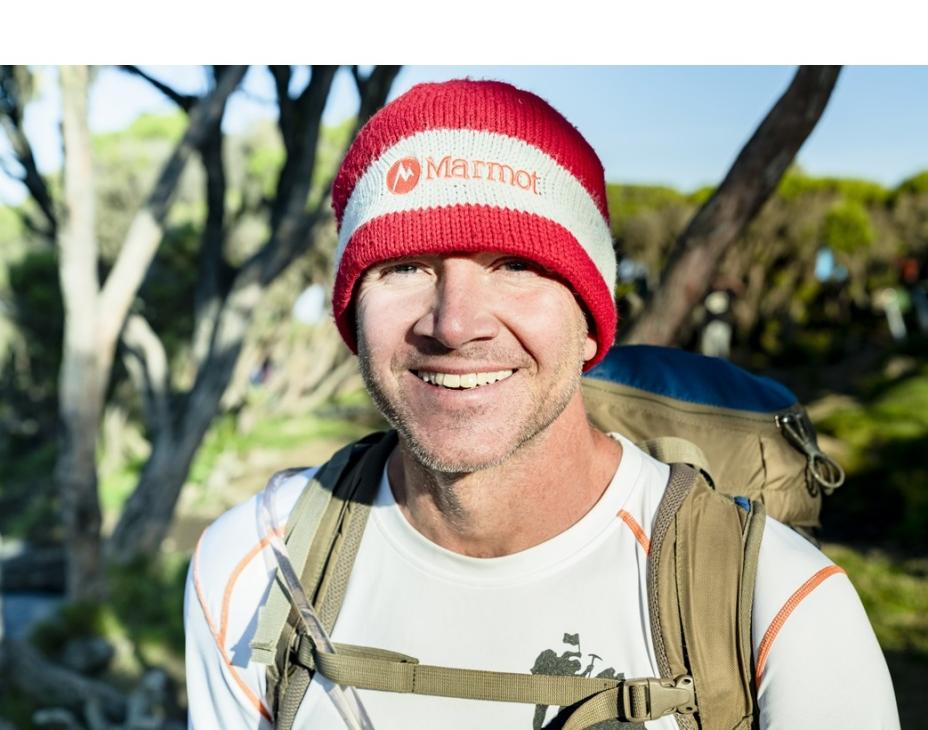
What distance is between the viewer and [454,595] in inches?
61.1

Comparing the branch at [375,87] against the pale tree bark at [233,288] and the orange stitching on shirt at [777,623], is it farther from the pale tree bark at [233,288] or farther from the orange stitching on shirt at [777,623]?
the orange stitching on shirt at [777,623]

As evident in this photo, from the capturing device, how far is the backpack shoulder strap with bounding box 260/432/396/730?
1.52 m

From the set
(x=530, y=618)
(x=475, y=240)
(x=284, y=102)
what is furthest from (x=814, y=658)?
(x=284, y=102)

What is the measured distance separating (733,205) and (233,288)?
4887mm

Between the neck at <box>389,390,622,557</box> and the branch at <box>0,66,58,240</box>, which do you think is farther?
the branch at <box>0,66,58,240</box>

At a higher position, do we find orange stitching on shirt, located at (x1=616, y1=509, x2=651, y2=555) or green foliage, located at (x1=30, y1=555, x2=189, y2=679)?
orange stitching on shirt, located at (x1=616, y1=509, x2=651, y2=555)

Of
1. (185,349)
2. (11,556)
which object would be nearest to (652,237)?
(185,349)

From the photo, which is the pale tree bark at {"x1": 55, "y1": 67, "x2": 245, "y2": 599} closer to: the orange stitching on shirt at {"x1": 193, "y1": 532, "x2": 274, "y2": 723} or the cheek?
the orange stitching on shirt at {"x1": 193, "y1": 532, "x2": 274, "y2": 723}

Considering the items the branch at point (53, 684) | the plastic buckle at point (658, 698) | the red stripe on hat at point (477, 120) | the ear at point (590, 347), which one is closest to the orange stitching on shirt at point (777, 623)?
the plastic buckle at point (658, 698)

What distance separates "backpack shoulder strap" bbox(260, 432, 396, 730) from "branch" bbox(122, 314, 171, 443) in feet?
18.3

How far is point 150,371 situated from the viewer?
707cm

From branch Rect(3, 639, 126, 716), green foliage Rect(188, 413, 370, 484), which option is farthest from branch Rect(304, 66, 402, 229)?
green foliage Rect(188, 413, 370, 484)

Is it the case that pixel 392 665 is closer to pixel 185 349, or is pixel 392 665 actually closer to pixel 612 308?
pixel 612 308

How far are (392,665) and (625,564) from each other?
0.45 metres
